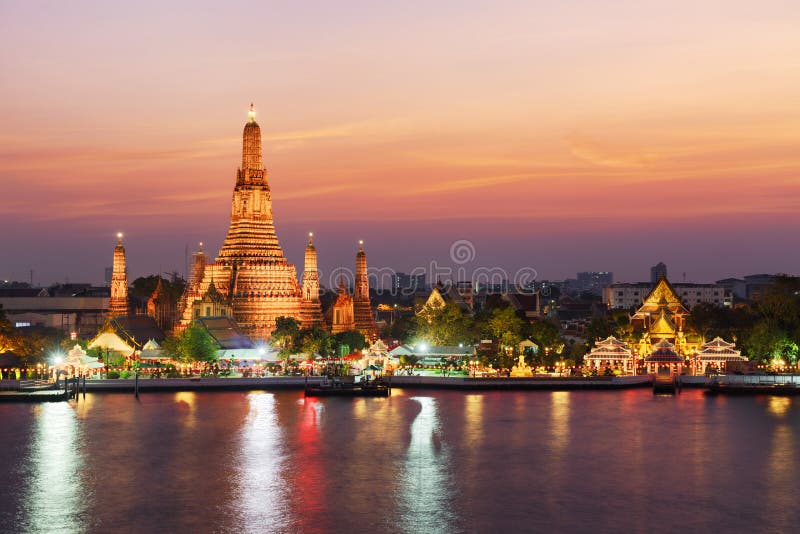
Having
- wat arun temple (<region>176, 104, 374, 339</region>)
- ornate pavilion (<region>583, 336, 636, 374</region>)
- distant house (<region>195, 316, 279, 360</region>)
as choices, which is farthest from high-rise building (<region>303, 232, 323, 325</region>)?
ornate pavilion (<region>583, 336, 636, 374</region>)

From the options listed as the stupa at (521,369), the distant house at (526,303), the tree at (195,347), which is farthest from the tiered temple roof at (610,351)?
the distant house at (526,303)

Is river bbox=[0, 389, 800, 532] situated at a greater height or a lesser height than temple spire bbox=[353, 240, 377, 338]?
lesser

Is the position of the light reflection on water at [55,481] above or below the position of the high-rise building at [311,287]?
below

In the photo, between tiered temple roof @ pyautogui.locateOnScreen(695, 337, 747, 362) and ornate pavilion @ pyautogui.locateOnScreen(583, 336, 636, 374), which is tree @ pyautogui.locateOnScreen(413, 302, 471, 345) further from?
tiered temple roof @ pyautogui.locateOnScreen(695, 337, 747, 362)

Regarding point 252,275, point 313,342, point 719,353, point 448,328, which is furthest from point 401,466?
point 252,275

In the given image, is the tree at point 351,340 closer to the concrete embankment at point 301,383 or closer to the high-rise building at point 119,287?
the concrete embankment at point 301,383

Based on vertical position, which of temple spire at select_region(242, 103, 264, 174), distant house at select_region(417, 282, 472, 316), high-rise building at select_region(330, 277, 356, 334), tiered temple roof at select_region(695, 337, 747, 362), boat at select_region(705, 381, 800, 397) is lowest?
boat at select_region(705, 381, 800, 397)

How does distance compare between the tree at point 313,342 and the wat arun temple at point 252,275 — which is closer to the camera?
the tree at point 313,342
